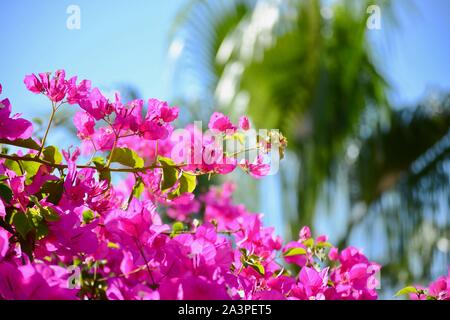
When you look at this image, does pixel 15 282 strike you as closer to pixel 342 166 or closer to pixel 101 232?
pixel 101 232

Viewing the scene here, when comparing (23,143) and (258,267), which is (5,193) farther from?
(258,267)

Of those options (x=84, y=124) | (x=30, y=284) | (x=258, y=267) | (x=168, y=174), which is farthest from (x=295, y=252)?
(x=30, y=284)

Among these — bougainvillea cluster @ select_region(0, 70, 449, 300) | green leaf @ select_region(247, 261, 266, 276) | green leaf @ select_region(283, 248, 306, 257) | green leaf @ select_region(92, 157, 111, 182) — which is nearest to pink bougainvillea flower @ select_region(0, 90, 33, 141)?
bougainvillea cluster @ select_region(0, 70, 449, 300)

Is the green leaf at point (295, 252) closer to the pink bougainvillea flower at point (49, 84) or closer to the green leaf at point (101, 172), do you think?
the green leaf at point (101, 172)

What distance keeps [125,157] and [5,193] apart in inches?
6.9

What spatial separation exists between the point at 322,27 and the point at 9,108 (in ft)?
12.6

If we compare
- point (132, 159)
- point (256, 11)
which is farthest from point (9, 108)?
point (256, 11)

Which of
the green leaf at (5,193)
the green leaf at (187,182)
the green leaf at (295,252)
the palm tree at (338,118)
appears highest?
the palm tree at (338,118)

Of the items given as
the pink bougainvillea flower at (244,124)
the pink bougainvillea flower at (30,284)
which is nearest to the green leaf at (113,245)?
the pink bougainvillea flower at (244,124)

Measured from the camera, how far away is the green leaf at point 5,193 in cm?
64

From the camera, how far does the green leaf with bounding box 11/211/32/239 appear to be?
620 millimetres

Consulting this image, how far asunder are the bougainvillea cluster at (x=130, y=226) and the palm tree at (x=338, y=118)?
3111 mm

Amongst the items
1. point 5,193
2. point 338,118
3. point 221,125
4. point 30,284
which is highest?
point 338,118

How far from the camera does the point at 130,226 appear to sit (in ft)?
2.17
